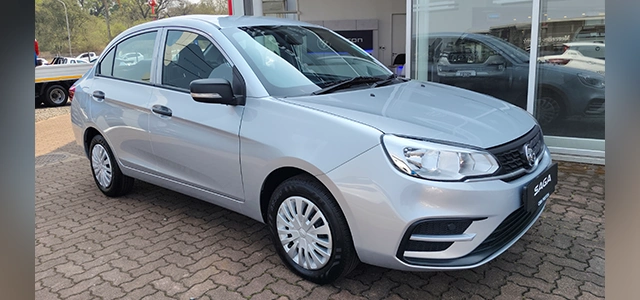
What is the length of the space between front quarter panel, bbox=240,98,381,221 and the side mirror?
0.43 feet

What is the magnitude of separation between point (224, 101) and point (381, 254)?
136 cm

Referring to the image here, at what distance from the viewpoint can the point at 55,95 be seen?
47.1ft

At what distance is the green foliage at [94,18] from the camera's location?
37.7 metres

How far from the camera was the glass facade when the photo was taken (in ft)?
17.6

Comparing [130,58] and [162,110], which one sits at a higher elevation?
[130,58]

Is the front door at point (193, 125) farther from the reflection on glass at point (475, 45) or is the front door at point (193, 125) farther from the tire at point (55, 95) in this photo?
the tire at point (55, 95)

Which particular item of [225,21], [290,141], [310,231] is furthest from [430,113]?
[225,21]

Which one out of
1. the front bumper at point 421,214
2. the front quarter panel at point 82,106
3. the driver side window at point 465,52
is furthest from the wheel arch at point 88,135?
the driver side window at point 465,52

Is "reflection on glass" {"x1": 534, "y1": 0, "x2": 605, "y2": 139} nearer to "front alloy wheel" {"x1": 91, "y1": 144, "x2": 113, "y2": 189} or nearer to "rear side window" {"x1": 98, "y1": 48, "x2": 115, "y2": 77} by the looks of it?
"rear side window" {"x1": 98, "y1": 48, "x2": 115, "y2": 77}

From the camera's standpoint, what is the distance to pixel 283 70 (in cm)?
310

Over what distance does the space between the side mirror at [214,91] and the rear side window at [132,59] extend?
1098 mm

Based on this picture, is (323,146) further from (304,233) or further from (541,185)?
(541,185)

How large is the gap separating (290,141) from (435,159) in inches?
32.9
